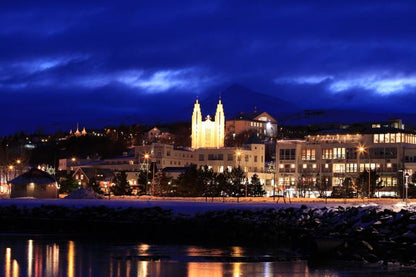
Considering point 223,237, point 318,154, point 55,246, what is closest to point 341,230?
point 223,237

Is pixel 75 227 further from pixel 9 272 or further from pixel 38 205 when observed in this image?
pixel 9 272

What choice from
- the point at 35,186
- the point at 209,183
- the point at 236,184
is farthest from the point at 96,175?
the point at 35,186

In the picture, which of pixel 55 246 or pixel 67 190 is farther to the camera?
pixel 67 190

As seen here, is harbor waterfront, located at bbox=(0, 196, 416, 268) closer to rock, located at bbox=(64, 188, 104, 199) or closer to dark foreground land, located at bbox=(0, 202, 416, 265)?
dark foreground land, located at bbox=(0, 202, 416, 265)

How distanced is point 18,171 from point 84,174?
15930mm

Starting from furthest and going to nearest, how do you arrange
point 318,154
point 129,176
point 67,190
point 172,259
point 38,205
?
point 129,176 < point 318,154 < point 67,190 < point 38,205 < point 172,259

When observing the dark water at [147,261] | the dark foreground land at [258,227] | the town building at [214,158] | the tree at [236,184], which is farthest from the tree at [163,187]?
the dark water at [147,261]

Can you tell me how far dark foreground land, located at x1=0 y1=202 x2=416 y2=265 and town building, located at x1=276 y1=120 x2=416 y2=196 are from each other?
71.5 meters

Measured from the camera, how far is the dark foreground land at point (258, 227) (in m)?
34.2

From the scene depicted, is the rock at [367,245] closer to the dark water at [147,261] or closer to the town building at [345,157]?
the dark water at [147,261]

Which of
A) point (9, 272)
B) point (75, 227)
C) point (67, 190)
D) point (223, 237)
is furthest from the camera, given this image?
point (67, 190)

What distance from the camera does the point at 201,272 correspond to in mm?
29891

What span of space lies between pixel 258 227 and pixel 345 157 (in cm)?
8839

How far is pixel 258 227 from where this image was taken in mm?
48312
